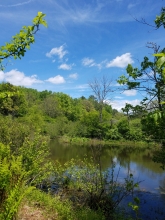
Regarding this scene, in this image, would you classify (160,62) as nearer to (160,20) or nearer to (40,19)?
(40,19)

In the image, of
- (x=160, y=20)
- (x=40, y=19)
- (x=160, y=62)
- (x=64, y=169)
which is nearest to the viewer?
(x=160, y=62)

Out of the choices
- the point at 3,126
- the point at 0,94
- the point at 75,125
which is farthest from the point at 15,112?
the point at 0,94

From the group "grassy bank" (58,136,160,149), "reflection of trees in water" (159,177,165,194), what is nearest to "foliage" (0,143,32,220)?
"reflection of trees in water" (159,177,165,194)

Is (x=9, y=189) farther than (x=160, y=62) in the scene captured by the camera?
Yes

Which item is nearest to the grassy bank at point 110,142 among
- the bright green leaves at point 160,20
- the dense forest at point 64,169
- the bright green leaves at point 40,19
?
the dense forest at point 64,169

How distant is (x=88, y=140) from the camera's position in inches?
1396

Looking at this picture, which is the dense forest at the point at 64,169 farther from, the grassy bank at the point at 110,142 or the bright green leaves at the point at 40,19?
the grassy bank at the point at 110,142

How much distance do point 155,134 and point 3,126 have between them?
7775 mm

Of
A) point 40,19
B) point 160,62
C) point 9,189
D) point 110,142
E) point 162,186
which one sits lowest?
point 162,186

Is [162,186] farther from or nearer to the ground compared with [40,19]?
nearer to the ground

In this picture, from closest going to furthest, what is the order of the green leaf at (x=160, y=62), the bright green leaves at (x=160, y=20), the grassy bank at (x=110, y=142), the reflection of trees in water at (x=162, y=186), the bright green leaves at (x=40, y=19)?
the green leaf at (x=160, y=62), the bright green leaves at (x=40, y=19), the bright green leaves at (x=160, y=20), the reflection of trees in water at (x=162, y=186), the grassy bank at (x=110, y=142)

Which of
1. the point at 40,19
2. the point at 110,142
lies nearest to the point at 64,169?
the point at 40,19

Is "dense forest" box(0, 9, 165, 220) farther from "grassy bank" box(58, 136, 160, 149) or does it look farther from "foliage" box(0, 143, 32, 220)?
"grassy bank" box(58, 136, 160, 149)

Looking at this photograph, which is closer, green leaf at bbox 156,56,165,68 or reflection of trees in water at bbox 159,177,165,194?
green leaf at bbox 156,56,165,68
